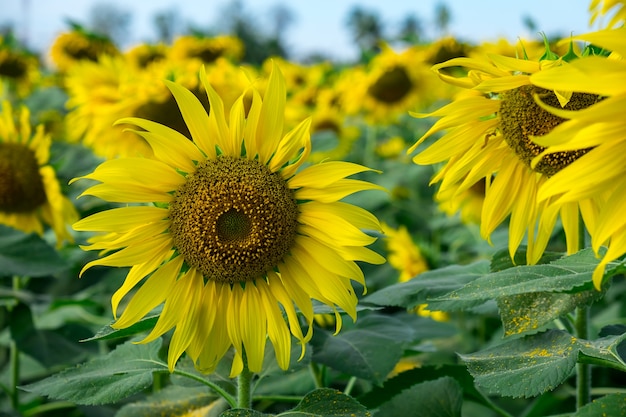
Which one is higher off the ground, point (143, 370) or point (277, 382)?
point (143, 370)

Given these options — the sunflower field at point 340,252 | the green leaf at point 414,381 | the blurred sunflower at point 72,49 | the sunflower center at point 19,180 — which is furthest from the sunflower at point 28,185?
the blurred sunflower at point 72,49

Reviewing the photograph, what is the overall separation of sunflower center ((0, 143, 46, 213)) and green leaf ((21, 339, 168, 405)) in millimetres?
1173

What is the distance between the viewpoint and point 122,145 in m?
2.93

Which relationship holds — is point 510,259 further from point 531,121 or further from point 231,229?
point 231,229

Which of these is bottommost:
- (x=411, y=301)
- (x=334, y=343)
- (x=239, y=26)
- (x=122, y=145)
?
(x=334, y=343)

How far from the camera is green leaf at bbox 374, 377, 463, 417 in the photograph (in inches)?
52.1

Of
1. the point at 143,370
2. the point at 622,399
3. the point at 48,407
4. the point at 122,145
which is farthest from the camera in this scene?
the point at 122,145

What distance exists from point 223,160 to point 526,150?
1.76 feet

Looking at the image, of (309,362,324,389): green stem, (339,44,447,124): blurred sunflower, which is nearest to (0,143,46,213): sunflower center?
(309,362,324,389): green stem

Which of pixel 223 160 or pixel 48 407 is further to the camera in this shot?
pixel 48 407

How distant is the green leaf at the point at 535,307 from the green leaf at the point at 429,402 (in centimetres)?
23

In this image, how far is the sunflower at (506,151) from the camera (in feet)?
4.09

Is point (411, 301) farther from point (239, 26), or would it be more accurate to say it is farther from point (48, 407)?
point (239, 26)

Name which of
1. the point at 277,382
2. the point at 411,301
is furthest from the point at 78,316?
the point at 411,301
